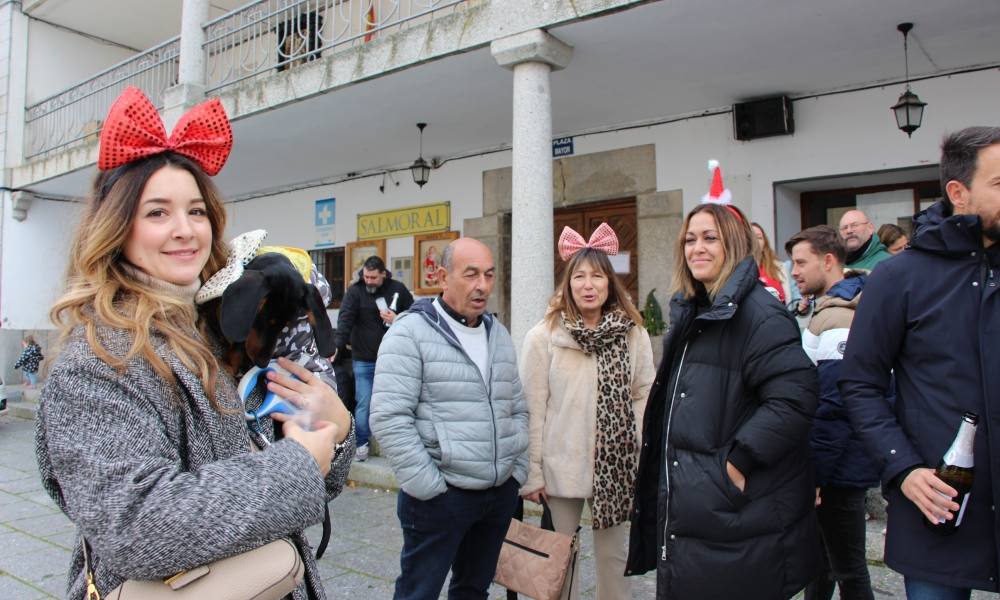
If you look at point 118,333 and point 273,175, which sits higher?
point 273,175

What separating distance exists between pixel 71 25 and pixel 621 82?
12.0m

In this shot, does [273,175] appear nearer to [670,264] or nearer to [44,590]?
[670,264]

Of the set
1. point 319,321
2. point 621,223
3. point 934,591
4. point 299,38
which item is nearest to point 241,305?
point 319,321

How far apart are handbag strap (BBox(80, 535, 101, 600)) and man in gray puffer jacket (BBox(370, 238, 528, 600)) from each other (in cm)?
150

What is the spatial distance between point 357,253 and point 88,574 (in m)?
9.74

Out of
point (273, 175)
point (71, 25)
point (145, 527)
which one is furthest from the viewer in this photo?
point (71, 25)

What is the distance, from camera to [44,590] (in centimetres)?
402

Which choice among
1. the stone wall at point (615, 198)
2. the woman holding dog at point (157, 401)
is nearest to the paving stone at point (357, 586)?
the woman holding dog at point (157, 401)

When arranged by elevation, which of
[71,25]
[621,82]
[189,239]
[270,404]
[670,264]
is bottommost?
[270,404]

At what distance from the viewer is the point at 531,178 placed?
5.78 m

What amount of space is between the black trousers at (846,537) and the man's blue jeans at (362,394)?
467 centimetres

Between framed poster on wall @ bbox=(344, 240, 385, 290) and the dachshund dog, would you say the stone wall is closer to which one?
framed poster on wall @ bbox=(344, 240, 385, 290)

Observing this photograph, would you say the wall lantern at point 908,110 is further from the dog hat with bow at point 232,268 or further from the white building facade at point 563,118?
the dog hat with bow at point 232,268

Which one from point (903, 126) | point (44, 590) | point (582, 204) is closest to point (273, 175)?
point (582, 204)
